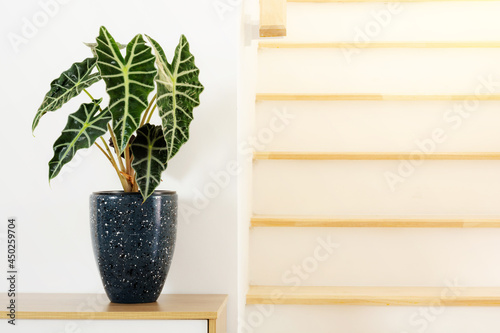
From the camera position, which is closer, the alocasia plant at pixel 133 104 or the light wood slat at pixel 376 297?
the alocasia plant at pixel 133 104

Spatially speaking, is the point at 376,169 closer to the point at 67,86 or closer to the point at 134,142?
the point at 134,142

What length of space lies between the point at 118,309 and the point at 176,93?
427 mm

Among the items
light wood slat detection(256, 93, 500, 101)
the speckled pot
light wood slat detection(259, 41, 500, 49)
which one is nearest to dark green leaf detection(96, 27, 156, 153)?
the speckled pot

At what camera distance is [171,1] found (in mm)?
1457

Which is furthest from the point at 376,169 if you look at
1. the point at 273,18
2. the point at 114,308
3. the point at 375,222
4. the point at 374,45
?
the point at 114,308

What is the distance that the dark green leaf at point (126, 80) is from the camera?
1.01 m

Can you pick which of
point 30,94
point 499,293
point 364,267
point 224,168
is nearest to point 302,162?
point 364,267

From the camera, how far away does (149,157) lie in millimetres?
1140

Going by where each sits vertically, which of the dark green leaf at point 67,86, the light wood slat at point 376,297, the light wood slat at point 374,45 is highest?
the light wood slat at point 374,45

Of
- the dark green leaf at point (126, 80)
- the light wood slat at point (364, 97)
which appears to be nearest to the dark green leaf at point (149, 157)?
the dark green leaf at point (126, 80)

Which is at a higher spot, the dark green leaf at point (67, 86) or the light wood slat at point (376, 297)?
the dark green leaf at point (67, 86)

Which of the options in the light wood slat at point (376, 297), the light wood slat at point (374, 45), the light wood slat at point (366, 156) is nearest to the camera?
the light wood slat at point (376, 297)

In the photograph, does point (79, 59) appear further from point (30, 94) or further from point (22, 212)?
point (22, 212)

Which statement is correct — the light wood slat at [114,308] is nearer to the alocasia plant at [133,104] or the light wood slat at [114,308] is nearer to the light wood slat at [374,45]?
the alocasia plant at [133,104]
